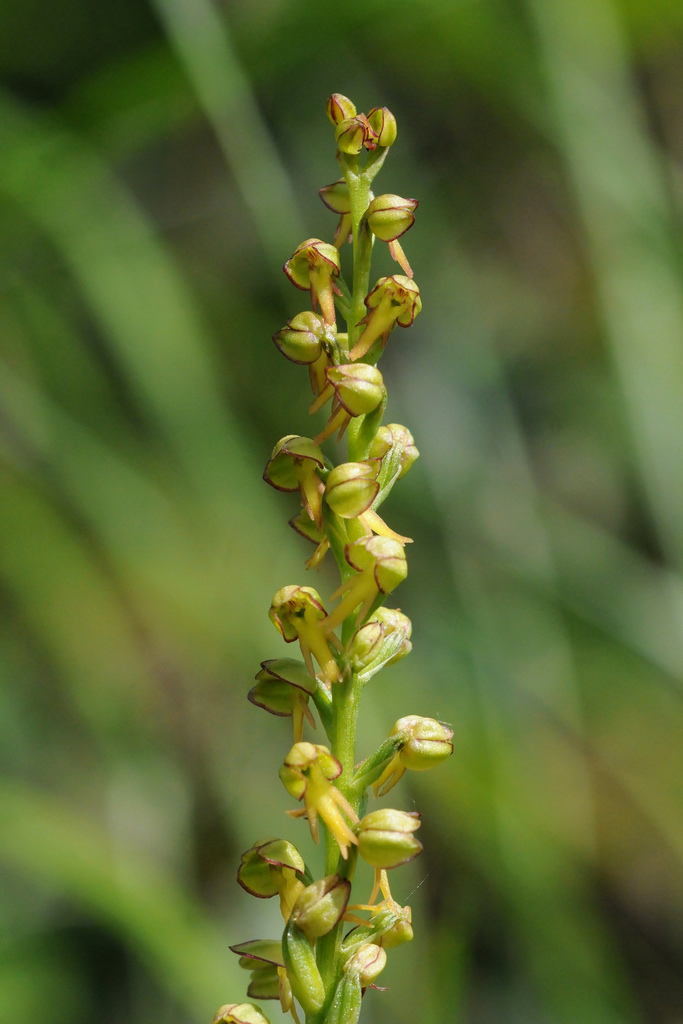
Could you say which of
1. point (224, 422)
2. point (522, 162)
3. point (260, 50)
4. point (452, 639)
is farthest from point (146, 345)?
point (522, 162)

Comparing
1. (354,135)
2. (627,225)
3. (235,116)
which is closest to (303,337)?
(354,135)

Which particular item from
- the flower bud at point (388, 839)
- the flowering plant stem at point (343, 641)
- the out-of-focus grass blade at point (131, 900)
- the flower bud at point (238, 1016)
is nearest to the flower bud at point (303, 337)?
the flowering plant stem at point (343, 641)

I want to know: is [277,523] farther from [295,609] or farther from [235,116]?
[295,609]

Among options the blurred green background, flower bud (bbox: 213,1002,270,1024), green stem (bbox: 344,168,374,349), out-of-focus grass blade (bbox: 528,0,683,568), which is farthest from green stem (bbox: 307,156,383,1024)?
out-of-focus grass blade (bbox: 528,0,683,568)

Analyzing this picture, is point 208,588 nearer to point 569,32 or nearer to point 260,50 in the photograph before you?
point 260,50

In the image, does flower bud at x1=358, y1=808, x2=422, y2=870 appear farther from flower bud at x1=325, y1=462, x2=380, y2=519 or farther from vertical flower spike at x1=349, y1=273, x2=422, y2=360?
vertical flower spike at x1=349, y1=273, x2=422, y2=360
